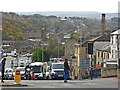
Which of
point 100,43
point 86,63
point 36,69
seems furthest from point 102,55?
point 86,63

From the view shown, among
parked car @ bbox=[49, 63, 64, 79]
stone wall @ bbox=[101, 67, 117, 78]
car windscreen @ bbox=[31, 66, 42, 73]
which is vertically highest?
stone wall @ bbox=[101, 67, 117, 78]

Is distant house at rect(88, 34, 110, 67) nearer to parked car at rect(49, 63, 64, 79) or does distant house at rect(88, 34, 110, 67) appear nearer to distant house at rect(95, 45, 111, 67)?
distant house at rect(95, 45, 111, 67)

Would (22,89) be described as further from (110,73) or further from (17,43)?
(17,43)

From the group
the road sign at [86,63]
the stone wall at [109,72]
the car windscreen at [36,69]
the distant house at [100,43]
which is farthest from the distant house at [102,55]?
the stone wall at [109,72]

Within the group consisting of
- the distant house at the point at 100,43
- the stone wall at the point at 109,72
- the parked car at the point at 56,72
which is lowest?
the parked car at the point at 56,72

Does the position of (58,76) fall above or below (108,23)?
below

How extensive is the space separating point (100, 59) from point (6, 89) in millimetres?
43704

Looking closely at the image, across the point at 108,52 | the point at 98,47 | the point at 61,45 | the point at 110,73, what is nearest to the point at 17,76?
the point at 110,73

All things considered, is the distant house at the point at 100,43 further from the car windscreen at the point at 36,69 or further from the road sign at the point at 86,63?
the road sign at the point at 86,63

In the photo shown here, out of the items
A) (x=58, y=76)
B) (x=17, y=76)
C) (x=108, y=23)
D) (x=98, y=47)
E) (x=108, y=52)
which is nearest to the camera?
(x=17, y=76)

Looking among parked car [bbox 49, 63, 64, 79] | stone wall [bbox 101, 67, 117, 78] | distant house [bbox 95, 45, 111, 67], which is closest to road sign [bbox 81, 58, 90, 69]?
parked car [bbox 49, 63, 64, 79]

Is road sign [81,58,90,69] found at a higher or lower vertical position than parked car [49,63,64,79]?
higher

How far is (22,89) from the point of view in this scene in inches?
676

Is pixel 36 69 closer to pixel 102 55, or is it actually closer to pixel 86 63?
pixel 86 63
